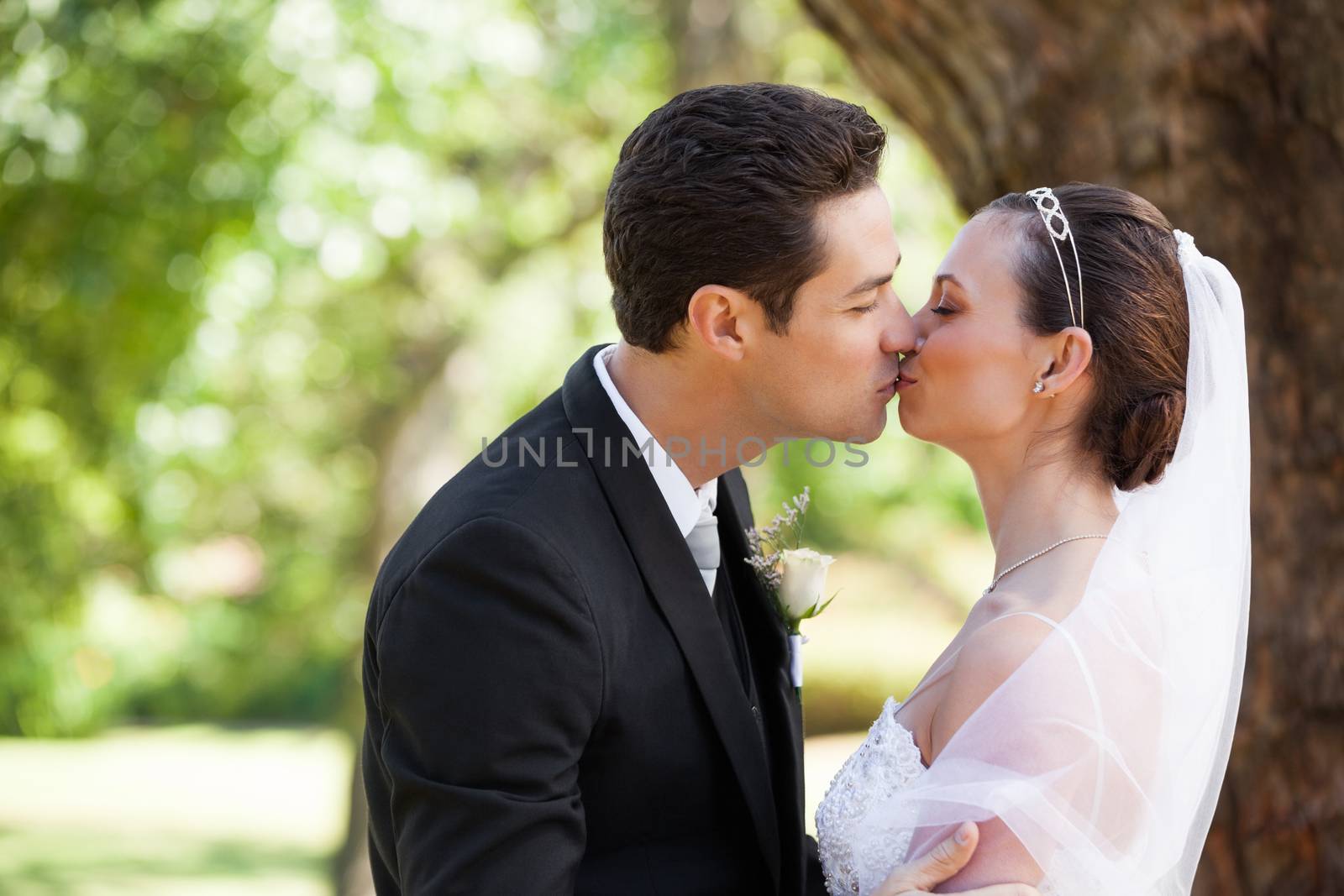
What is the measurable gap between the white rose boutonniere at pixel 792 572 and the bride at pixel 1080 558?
1.06 ft

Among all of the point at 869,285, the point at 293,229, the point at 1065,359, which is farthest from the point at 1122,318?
the point at 293,229

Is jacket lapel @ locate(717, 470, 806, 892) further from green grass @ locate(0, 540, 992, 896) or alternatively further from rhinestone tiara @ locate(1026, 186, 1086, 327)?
green grass @ locate(0, 540, 992, 896)

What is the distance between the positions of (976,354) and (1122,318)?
0.94 ft

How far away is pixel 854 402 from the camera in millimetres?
2605

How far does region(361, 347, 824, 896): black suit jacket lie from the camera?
2096 millimetres

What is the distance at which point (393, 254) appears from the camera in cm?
678

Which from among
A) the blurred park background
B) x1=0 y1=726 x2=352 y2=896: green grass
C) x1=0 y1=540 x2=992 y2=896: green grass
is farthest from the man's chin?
x1=0 y1=540 x2=992 y2=896: green grass

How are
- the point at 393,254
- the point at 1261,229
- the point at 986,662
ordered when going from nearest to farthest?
the point at 986,662 → the point at 1261,229 → the point at 393,254

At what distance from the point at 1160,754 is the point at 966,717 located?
36 cm

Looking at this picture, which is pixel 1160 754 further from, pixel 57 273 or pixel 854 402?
pixel 57 273

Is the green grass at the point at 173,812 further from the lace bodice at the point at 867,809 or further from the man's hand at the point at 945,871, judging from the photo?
the man's hand at the point at 945,871

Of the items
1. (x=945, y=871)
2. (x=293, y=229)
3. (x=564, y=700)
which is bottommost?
(x=945, y=871)

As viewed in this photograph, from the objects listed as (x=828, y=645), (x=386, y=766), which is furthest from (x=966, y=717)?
(x=828, y=645)

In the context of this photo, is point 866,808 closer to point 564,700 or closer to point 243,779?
point 564,700
